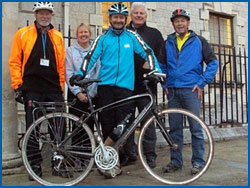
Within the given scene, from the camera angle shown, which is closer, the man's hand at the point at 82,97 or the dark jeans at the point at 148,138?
the dark jeans at the point at 148,138

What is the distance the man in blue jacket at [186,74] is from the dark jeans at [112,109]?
603 millimetres

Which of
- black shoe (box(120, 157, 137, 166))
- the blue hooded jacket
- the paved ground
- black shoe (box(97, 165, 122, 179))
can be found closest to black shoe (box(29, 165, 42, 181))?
the paved ground

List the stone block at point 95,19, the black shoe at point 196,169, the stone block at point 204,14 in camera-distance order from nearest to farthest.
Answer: the black shoe at point 196,169
the stone block at point 95,19
the stone block at point 204,14

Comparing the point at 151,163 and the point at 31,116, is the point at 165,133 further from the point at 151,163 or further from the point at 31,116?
the point at 31,116

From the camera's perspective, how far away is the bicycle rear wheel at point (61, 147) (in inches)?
156

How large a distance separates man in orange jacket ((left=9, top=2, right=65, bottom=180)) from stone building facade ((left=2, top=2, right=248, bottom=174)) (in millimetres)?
463

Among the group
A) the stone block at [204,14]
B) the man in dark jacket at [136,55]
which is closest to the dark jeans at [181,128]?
the man in dark jacket at [136,55]

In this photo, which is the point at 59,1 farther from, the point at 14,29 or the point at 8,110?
the point at 8,110

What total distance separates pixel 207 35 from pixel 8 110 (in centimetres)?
780

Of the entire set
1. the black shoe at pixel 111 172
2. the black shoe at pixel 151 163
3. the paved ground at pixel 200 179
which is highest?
the black shoe at pixel 151 163

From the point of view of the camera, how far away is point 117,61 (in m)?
4.29

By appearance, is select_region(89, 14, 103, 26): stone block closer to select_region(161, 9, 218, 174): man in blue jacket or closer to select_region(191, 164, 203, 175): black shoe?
select_region(161, 9, 218, 174): man in blue jacket

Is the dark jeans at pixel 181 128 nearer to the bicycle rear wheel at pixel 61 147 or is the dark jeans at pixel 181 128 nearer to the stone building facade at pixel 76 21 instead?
the bicycle rear wheel at pixel 61 147

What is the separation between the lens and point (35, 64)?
171 inches
